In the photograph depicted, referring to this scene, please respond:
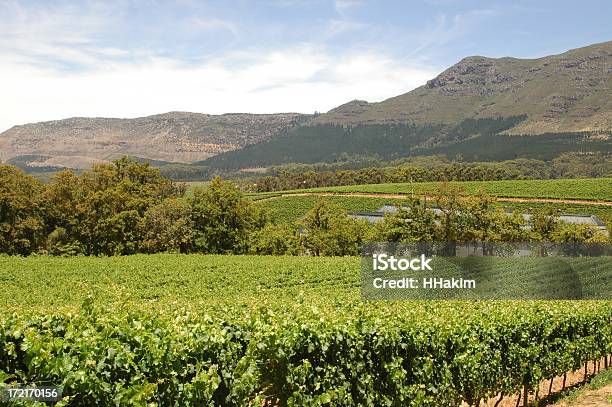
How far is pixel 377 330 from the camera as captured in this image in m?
9.04

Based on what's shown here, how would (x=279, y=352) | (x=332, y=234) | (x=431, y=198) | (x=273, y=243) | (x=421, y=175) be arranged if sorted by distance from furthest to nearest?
1. (x=421, y=175)
2. (x=431, y=198)
3. (x=332, y=234)
4. (x=273, y=243)
5. (x=279, y=352)

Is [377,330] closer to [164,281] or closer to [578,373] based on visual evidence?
[578,373]

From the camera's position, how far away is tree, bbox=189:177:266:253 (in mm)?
61625

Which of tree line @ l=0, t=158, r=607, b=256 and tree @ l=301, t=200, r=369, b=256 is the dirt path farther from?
tree @ l=301, t=200, r=369, b=256

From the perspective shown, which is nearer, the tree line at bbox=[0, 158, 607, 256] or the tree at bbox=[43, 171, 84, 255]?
the tree line at bbox=[0, 158, 607, 256]

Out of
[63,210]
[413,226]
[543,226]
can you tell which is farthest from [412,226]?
[63,210]

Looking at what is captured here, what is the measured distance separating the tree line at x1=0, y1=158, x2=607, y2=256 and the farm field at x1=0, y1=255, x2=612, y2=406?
4262 centimetres

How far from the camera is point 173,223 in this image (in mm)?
58969

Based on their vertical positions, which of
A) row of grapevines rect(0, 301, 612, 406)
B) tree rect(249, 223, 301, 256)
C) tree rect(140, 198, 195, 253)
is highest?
row of grapevines rect(0, 301, 612, 406)

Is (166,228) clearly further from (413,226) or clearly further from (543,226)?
(543,226)

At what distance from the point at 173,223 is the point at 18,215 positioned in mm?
16619

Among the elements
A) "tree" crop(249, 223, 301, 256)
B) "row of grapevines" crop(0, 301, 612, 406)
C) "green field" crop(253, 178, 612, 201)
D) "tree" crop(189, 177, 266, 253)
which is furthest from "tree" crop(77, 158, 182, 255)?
"row of grapevines" crop(0, 301, 612, 406)

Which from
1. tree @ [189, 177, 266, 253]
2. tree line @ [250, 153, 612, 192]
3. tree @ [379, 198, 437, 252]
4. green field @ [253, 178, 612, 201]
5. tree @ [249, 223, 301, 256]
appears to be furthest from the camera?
tree line @ [250, 153, 612, 192]

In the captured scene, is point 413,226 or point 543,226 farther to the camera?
point 413,226
